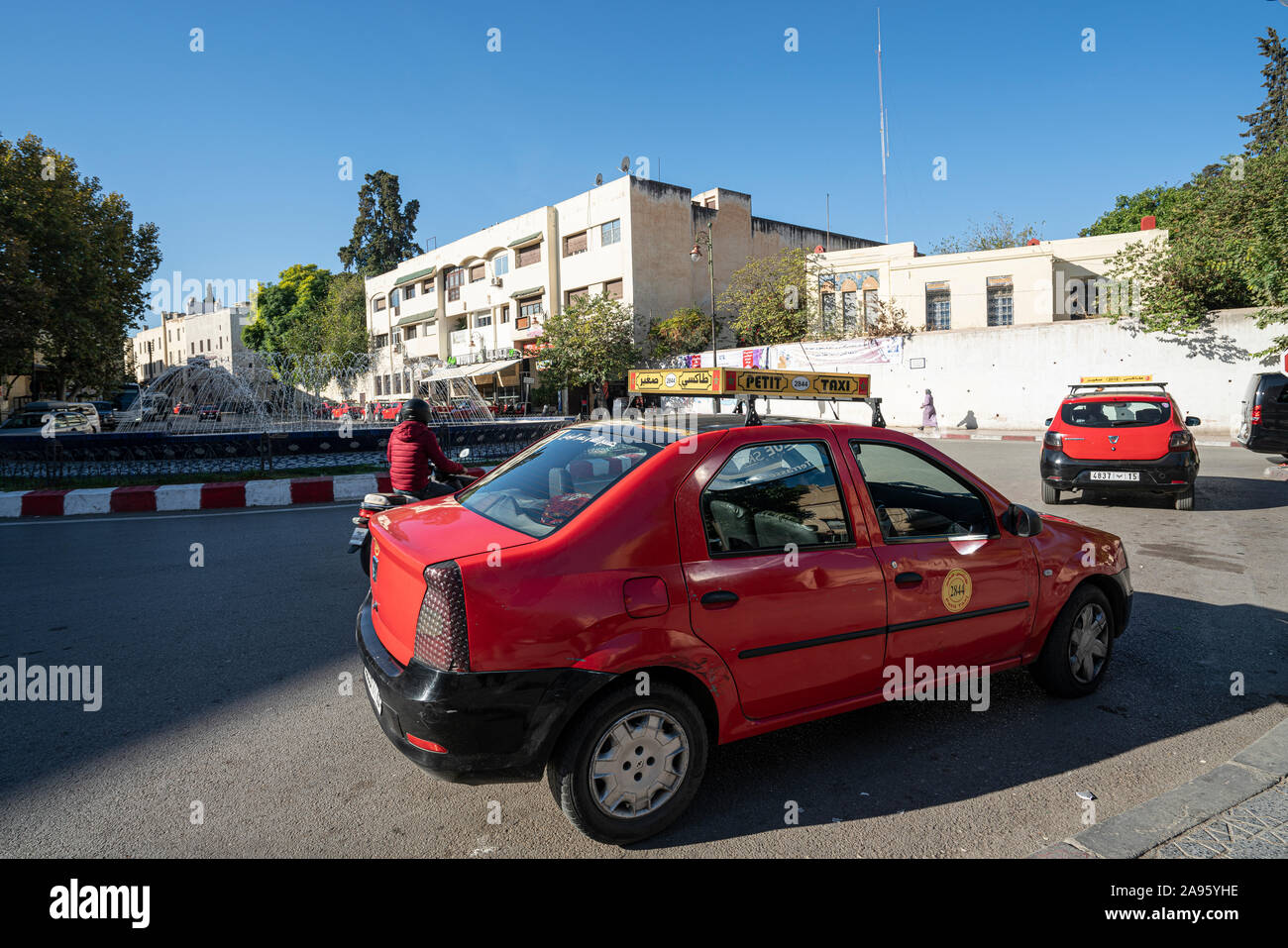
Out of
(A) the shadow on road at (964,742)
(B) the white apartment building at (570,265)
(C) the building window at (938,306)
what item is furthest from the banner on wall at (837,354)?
(A) the shadow on road at (964,742)

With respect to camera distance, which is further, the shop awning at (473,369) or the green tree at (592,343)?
the shop awning at (473,369)

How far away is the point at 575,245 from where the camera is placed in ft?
118

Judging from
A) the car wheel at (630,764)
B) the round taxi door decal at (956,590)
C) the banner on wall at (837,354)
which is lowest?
the car wheel at (630,764)

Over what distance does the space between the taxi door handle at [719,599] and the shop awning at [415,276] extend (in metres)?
46.9

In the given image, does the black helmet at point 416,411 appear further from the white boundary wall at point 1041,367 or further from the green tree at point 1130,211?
the green tree at point 1130,211

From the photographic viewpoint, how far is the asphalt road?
2.78 meters

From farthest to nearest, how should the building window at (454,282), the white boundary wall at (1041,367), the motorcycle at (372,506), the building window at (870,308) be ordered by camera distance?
1. the building window at (454,282)
2. the building window at (870,308)
3. the white boundary wall at (1041,367)
4. the motorcycle at (372,506)

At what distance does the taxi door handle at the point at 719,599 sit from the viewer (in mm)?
2738

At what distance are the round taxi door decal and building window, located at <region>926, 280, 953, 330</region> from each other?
2961 centimetres

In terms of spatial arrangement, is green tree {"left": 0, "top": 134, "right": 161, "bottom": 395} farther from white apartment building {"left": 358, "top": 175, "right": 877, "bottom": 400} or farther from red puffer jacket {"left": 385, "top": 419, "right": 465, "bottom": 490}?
red puffer jacket {"left": 385, "top": 419, "right": 465, "bottom": 490}

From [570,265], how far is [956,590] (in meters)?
34.9

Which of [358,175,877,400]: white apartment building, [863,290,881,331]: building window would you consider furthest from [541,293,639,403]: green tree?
[863,290,881,331]: building window

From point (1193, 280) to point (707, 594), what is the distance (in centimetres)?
2557

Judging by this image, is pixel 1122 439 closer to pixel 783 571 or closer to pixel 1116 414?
pixel 1116 414
